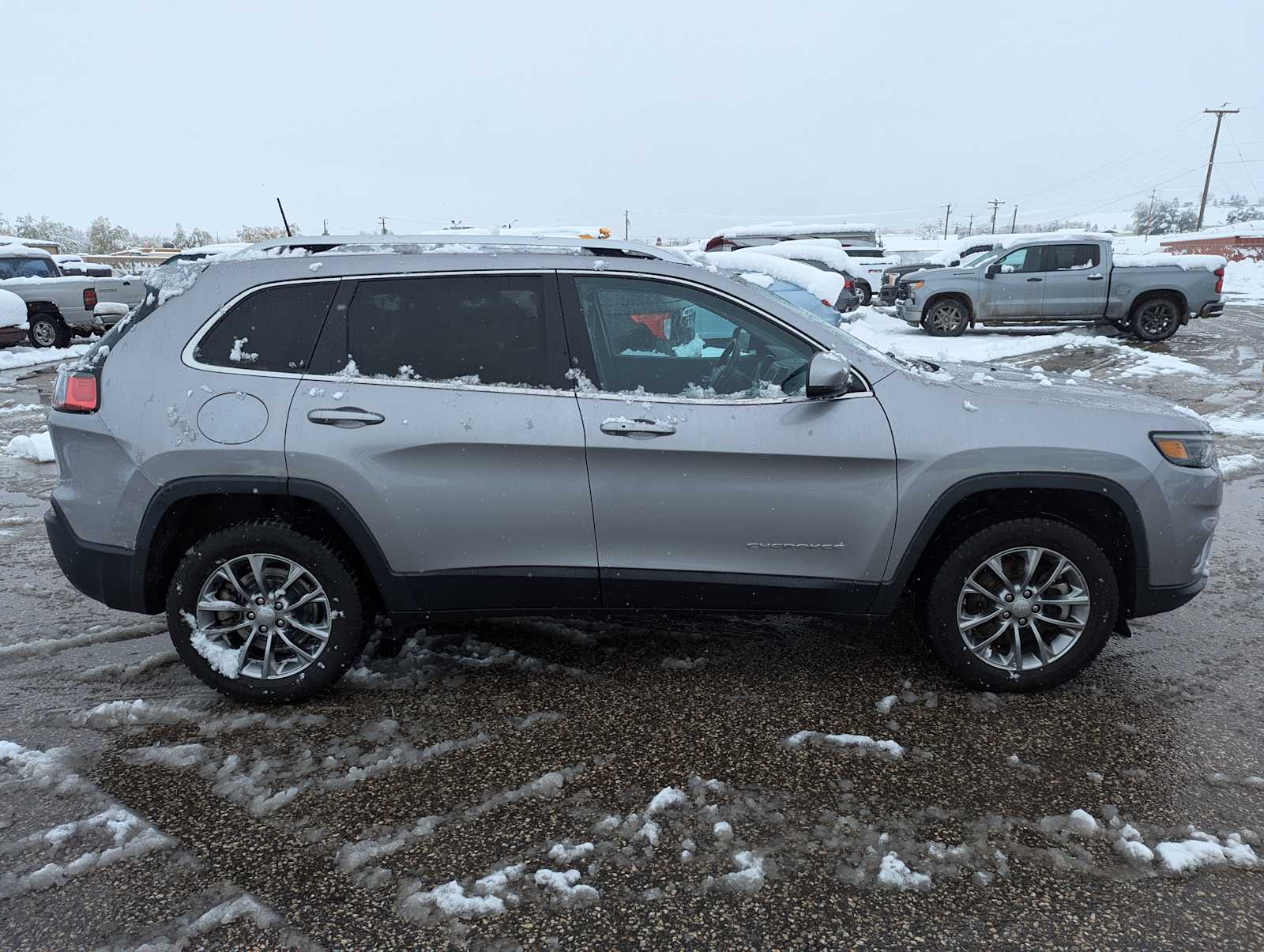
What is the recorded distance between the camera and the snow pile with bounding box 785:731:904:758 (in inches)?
122

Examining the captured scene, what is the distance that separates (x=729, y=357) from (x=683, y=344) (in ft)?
0.66

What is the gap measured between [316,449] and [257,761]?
1.15 meters

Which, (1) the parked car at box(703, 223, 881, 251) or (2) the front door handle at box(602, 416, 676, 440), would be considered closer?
(2) the front door handle at box(602, 416, 676, 440)

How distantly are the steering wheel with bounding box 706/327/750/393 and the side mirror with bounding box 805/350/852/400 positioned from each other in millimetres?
338

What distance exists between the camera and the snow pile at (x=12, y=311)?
46.4 ft

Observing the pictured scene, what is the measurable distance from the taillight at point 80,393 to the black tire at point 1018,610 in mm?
3394

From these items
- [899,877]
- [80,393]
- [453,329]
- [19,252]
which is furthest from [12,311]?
[899,877]

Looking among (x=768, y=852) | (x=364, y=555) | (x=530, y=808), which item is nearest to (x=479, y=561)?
(x=364, y=555)

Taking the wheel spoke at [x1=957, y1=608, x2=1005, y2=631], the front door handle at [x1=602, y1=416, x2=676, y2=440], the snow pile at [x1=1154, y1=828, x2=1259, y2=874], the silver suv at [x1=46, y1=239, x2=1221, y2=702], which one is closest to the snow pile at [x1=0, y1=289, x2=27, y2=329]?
the silver suv at [x1=46, y1=239, x2=1221, y2=702]

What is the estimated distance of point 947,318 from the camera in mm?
16797

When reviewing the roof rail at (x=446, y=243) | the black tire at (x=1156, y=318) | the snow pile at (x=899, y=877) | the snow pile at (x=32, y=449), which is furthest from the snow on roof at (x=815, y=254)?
the snow pile at (x=899, y=877)

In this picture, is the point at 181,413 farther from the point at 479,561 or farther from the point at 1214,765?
the point at 1214,765

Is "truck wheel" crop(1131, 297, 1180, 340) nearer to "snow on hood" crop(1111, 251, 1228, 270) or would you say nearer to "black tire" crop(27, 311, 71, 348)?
"snow on hood" crop(1111, 251, 1228, 270)

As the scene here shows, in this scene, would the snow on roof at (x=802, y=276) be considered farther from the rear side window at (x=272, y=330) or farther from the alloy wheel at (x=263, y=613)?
the alloy wheel at (x=263, y=613)
